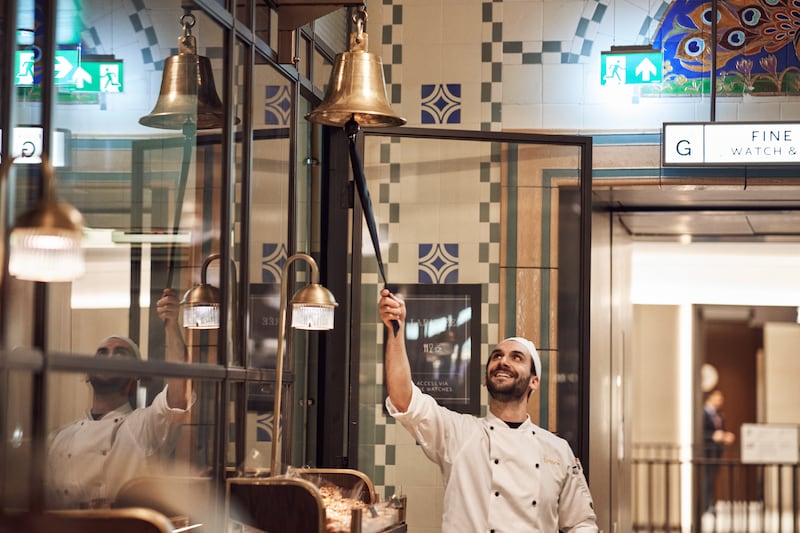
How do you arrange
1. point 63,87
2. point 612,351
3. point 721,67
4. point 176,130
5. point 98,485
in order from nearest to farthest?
1. point 63,87
2. point 98,485
3. point 176,130
4. point 721,67
5. point 612,351

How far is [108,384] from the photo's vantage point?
3.11 metres

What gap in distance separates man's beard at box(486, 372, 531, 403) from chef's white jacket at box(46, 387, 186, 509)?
2135 mm

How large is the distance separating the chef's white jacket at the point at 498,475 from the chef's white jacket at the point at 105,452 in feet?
5.89

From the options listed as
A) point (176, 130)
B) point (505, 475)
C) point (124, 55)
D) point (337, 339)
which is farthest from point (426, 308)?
point (124, 55)

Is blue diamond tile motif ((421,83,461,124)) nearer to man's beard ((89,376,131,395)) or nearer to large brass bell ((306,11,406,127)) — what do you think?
large brass bell ((306,11,406,127))

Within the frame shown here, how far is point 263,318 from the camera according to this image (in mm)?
4562

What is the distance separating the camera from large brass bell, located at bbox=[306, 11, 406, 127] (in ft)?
12.8

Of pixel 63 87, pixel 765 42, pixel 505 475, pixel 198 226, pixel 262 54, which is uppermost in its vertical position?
pixel 765 42

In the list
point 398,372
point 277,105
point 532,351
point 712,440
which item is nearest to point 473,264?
point 532,351

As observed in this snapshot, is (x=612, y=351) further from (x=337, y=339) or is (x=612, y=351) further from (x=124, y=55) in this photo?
(x=124, y=55)

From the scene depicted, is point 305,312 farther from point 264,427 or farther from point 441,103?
point 441,103

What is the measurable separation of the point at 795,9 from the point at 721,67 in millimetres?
469

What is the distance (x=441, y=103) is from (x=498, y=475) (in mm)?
2039

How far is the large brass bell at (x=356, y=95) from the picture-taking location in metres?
3.91
